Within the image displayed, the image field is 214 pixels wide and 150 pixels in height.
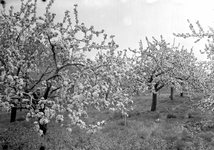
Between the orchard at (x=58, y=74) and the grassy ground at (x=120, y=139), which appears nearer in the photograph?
the orchard at (x=58, y=74)

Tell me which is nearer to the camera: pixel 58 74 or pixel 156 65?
pixel 58 74

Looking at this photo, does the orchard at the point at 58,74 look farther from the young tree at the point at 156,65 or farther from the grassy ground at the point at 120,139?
the young tree at the point at 156,65

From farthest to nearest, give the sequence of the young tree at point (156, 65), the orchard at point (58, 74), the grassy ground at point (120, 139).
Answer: the young tree at point (156, 65)
the grassy ground at point (120, 139)
the orchard at point (58, 74)

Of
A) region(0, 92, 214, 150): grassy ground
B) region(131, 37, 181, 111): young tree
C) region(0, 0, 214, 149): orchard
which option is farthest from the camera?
region(131, 37, 181, 111): young tree

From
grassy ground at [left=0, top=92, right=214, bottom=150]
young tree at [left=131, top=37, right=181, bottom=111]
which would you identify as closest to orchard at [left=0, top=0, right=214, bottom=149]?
grassy ground at [left=0, top=92, right=214, bottom=150]

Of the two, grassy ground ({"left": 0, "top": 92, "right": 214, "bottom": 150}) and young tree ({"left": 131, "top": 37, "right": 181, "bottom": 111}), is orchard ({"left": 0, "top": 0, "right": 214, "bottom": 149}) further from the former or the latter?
young tree ({"left": 131, "top": 37, "right": 181, "bottom": 111})

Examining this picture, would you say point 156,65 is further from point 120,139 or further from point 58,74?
point 58,74

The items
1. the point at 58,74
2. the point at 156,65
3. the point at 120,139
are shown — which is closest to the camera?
the point at 58,74

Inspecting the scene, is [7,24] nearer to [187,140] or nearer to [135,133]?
[135,133]

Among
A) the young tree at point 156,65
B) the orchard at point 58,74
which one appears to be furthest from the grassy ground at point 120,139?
the young tree at point 156,65

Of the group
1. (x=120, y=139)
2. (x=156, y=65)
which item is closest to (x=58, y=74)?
(x=120, y=139)

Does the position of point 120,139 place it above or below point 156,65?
below

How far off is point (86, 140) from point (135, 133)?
146 inches

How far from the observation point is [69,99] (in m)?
6.50
